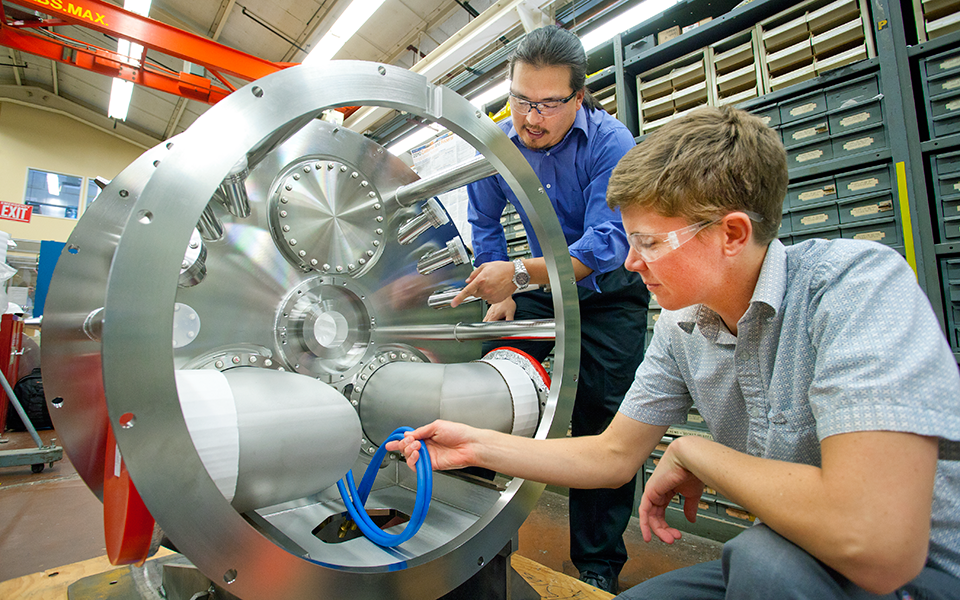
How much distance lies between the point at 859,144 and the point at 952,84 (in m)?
0.24

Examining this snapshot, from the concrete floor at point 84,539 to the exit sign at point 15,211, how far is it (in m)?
6.83

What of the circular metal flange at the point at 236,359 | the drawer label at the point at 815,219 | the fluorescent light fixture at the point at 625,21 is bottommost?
the circular metal flange at the point at 236,359

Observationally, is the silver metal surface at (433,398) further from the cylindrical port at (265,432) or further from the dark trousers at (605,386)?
the dark trousers at (605,386)

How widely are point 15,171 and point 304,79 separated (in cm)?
Answer: 933

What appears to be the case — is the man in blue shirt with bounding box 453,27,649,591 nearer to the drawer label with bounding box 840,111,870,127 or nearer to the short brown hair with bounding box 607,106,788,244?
the short brown hair with bounding box 607,106,788,244

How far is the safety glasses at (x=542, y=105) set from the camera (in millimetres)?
1107

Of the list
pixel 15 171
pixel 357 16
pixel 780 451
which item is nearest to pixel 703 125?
pixel 780 451

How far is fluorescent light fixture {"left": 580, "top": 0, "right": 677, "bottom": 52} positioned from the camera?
221 centimetres

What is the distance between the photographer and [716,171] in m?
0.56

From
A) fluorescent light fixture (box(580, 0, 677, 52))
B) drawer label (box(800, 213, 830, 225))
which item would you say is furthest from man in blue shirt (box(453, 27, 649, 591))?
fluorescent light fixture (box(580, 0, 677, 52))

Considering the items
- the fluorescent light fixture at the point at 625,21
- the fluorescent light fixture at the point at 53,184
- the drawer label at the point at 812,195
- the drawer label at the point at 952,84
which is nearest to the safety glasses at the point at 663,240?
the drawer label at the point at 812,195

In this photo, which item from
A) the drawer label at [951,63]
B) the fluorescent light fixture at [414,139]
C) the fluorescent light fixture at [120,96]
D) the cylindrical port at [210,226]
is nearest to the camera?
the cylindrical port at [210,226]

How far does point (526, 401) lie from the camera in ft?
3.09

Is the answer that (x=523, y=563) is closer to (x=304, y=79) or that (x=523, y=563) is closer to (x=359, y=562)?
(x=359, y=562)
